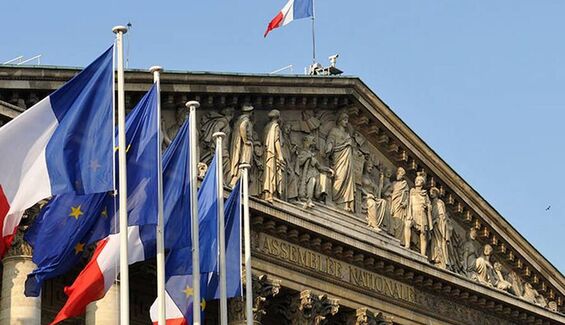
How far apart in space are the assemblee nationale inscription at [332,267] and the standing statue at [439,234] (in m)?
2.14

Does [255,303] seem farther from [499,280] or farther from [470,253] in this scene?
[499,280]

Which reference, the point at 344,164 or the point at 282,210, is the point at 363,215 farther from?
the point at 282,210

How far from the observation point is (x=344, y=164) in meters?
48.6

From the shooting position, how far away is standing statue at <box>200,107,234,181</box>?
4388 cm

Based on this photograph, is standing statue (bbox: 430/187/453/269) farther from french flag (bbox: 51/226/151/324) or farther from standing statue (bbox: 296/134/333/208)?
french flag (bbox: 51/226/151/324)

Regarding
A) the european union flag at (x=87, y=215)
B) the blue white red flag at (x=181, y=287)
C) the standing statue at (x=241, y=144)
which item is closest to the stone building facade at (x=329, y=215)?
the standing statue at (x=241, y=144)

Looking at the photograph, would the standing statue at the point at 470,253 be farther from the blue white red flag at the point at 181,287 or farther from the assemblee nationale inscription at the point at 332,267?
the blue white red flag at the point at 181,287

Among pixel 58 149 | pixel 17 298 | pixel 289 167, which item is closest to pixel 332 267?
pixel 289 167

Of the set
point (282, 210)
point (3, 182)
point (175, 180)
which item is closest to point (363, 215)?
point (282, 210)

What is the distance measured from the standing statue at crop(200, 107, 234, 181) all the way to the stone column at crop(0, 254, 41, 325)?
24.1 feet

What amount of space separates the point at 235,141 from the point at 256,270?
3.53 m

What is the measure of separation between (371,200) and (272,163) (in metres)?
5.27

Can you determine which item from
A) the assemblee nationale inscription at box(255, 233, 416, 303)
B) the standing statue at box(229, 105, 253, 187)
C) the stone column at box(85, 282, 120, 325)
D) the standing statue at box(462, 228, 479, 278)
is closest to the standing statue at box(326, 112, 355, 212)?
the assemblee nationale inscription at box(255, 233, 416, 303)

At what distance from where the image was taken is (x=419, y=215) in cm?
5203
